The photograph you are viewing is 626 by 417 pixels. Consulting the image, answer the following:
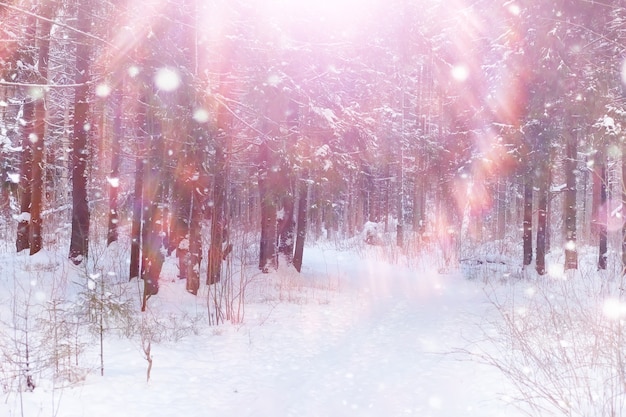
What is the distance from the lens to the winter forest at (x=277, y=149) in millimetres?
7160

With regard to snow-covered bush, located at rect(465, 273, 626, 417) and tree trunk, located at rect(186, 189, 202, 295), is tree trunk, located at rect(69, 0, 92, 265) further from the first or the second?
snow-covered bush, located at rect(465, 273, 626, 417)

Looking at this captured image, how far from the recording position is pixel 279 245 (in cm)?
1519

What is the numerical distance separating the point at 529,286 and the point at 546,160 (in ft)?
12.2

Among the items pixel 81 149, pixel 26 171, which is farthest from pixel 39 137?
pixel 81 149

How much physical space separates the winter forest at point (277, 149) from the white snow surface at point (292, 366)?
94mm

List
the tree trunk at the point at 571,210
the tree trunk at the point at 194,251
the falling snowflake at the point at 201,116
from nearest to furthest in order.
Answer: the falling snowflake at the point at 201,116 < the tree trunk at the point at 194,251 < the tree trunk at the point at 571,210

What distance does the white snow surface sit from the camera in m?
4.75

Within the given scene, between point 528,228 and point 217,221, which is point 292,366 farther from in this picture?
point 528,228

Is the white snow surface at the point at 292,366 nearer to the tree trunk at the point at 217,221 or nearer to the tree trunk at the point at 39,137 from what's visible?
the tree trunk at the point at 217,221

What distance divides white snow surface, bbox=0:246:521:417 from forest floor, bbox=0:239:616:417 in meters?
0.02

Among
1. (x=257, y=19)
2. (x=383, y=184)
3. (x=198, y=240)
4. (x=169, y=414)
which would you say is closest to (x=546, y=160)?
(x=257, y=19)

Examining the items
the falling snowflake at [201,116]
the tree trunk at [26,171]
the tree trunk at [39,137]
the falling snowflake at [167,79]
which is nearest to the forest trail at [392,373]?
the falling snowflake at [201,116]

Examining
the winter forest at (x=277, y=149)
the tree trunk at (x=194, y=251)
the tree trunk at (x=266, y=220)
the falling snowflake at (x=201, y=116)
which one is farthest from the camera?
the tree trunk at (x=266, y=220)

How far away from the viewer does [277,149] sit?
40.3ft
